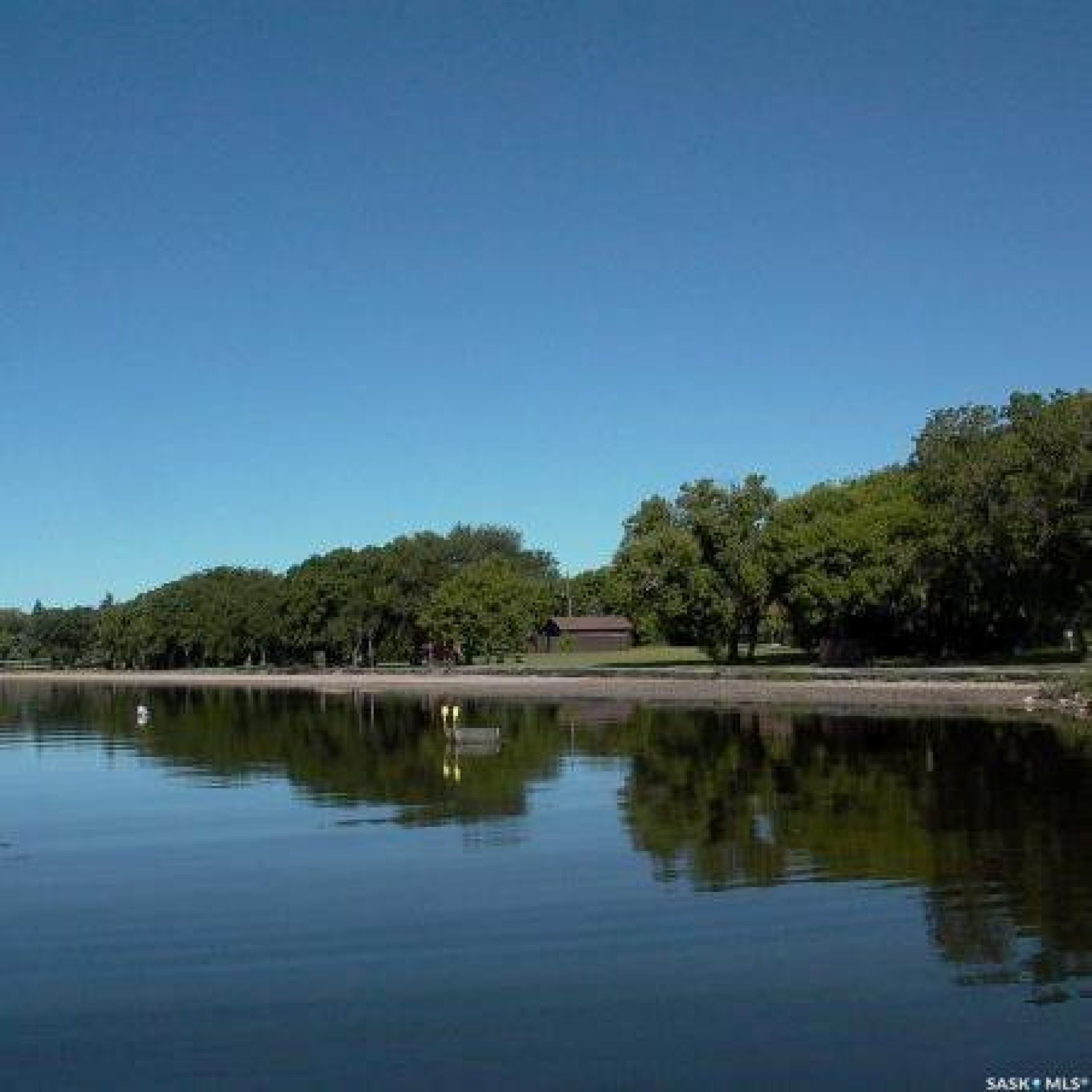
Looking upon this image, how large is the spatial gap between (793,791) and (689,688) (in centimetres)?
4177

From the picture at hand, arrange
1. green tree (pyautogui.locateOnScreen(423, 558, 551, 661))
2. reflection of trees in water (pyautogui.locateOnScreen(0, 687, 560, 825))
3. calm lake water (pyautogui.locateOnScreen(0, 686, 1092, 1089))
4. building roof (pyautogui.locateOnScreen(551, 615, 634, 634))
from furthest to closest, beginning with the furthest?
1. building roof (pyautogui.locateOnScreen(551, 615, 634, 634))
2. green tree (pyautogui.locateOnScreen(423, 558, 551, 661))
3. reflection of trees in water (pyautogui.locateOnScreen(0, 687, 560, 825))
4. calm lake water (pyautogui.locateOnScreen(0, 686, 1092, 1089))

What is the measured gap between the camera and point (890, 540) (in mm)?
81562

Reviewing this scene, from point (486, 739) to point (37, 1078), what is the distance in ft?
110

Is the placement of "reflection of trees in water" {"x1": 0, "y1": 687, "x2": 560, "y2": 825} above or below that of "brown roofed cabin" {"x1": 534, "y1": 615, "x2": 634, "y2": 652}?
below

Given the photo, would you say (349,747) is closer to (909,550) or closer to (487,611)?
(909,550)

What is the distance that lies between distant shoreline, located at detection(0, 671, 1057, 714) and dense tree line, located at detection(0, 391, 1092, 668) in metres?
7.92

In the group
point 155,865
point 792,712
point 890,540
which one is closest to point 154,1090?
point 155,865

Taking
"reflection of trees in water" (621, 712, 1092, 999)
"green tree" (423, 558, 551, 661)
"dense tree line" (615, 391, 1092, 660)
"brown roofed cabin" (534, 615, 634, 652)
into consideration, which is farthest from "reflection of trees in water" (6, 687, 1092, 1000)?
"brown roofed cabin" (534, 615, 634, 652)

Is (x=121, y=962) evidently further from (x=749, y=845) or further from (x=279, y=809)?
(x=279, y=809)

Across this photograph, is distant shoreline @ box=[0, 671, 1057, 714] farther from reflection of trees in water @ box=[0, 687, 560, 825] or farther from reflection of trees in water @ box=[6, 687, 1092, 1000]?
reflection of trees in water @ box=[0, 687, 560, 825]

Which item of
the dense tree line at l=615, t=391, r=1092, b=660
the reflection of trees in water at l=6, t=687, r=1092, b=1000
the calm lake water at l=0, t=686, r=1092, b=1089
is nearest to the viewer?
the calm lake water at l=0, t=686, r=1092, b=1089

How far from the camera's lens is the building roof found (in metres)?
157

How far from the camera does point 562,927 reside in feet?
59.1

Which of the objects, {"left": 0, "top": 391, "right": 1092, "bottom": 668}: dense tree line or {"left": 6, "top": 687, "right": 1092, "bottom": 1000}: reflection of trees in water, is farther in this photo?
{"left": 0, "top": 391, "right": 1092, "bottom": 668}: dense tree line
